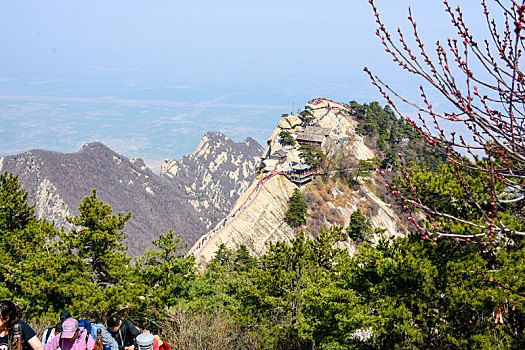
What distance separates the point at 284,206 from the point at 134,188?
86.9 metres

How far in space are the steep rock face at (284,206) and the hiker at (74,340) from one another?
27.0 meters

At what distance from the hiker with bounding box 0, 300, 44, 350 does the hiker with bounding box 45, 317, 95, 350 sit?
48cm

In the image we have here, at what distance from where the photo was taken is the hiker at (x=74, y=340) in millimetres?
6562

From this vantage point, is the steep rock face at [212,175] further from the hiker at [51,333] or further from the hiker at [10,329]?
the hiker at [10,329]

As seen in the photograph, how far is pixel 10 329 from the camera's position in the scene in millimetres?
6121

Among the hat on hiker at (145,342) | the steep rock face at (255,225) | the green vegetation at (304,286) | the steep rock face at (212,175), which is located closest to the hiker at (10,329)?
the hat on hiker at (145,342)

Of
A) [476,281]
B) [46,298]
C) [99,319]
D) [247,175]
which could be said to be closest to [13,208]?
[46,298]

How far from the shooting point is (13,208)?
19.9 m

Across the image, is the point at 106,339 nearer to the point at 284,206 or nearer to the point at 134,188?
the point at 284,206

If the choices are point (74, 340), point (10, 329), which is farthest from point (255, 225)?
point (10, 329)

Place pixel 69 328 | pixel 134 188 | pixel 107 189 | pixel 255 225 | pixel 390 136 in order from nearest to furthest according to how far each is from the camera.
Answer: pixel 69 328 < pixel 255 225 < pixel 390 136 < pixel 107 189 < pixel 134 188

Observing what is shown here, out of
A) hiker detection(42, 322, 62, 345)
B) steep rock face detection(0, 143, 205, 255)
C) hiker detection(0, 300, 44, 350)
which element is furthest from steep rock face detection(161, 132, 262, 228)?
hiker detection(0, 300, 44, 350)

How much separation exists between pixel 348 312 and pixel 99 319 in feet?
36.2

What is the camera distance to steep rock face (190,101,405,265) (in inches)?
1567
